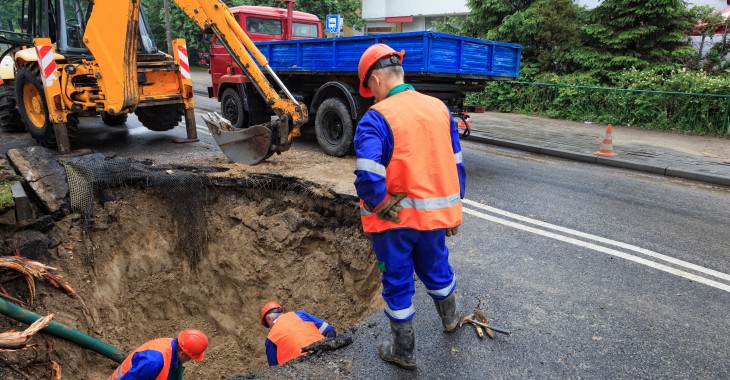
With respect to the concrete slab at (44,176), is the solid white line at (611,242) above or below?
below

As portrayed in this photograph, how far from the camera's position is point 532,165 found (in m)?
8.62

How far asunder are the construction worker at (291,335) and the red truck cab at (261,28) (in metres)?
9.25

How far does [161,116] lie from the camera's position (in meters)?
9.16

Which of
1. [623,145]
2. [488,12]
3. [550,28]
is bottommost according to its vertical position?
[623,145]

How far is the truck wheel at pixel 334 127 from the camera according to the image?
7.87 m

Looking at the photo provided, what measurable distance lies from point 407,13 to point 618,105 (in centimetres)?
1649

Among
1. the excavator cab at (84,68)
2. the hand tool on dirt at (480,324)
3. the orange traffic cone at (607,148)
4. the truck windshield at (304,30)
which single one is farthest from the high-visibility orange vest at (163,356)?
the truck windshield at (304,30)

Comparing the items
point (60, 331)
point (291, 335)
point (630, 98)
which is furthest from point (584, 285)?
point (630, 98)

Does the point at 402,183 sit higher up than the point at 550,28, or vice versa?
the point at 550,28

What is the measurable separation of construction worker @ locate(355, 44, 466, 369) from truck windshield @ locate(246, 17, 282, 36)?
10043 mm

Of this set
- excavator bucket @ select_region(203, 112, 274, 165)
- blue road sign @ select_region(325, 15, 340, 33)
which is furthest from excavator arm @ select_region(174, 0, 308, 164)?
blue road sign @ select_region(325, 15, 340, 33)

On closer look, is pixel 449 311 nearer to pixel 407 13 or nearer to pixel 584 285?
pixel 584 285

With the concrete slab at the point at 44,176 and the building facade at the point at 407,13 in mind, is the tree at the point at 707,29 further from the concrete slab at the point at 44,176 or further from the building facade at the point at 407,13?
the concrete slab at the point at 44,176

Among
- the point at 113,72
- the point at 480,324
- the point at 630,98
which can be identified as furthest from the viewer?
the point at 630,98
